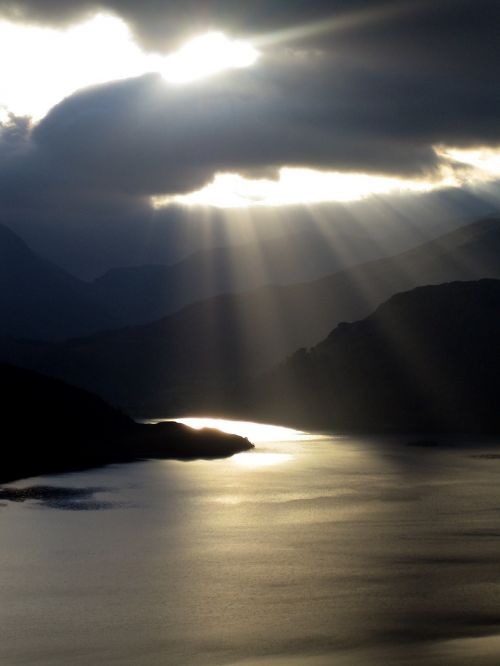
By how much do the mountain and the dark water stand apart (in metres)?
91.1

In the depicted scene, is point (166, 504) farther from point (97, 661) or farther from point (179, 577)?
point (97, 661)

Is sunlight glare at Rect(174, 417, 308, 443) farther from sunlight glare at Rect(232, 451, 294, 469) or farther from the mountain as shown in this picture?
sunlight glare at Rect(232, 451, 294, 469)

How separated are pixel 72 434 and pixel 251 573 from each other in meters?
70.3

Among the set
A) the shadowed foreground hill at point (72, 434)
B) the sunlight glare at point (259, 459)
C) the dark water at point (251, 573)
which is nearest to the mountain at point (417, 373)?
the sunlight glare at point (259, 459)

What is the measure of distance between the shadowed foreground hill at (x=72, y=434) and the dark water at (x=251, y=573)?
21159mm

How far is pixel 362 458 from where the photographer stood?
110 meters

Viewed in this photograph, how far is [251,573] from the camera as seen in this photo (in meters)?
45.1

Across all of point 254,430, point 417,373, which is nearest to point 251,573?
point 254,430

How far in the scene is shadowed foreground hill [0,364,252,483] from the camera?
104562 millimetres

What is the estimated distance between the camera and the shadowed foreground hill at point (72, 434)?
105 m

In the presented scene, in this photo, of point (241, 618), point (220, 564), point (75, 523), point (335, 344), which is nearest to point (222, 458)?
point (75, 523)

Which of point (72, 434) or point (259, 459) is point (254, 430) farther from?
point (259, 459)

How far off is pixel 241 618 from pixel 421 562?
44.2ft

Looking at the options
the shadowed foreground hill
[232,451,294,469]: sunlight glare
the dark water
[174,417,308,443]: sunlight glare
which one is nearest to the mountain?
[174,417,308,443]: sunlight glare
